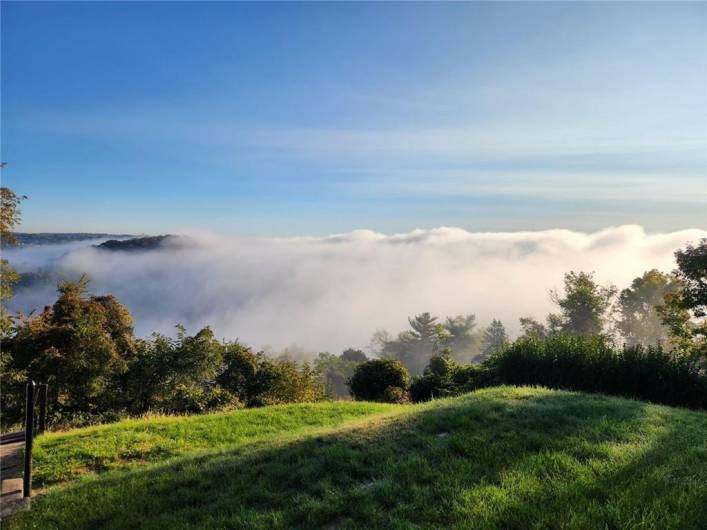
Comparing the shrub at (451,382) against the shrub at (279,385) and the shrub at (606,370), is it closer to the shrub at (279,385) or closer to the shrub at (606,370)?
the shrub at (606,370)

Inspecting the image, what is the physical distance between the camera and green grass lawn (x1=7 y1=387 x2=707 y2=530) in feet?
13.3

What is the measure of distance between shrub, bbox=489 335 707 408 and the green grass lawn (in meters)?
3.72

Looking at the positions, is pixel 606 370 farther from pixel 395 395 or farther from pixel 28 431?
pixel 28 431

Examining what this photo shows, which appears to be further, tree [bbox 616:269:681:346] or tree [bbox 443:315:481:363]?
tree [bbox 443:315:481:363]

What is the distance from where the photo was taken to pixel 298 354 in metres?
146

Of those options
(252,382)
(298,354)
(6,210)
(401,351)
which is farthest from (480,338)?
(6,210)

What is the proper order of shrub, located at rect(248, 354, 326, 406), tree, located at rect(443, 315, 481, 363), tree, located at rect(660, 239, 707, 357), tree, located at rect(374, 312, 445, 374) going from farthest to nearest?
tree, located at rect(443, 315, 481, 363), tree, located at rect(374, 312, 445, 374), tree, located at rect(660, 239, 707, 357), shrub, located at rect(248, 354, 326, 406)

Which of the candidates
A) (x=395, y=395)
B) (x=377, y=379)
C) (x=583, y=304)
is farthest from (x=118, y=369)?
(x=583, y=304)

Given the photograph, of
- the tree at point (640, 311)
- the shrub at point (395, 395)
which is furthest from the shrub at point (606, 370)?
the tree at point (640, 311)

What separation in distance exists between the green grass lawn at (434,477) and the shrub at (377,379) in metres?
11.1

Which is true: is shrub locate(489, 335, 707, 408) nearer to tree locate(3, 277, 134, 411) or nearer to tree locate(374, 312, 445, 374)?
tree locate(3, 277, 134, 411)

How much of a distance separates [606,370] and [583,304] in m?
49.1

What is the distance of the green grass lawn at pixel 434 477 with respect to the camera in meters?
4.04

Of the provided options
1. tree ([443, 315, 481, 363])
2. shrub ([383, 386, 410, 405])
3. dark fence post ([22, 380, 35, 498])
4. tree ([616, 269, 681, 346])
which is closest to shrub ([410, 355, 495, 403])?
shrub ([383, 386, 410, 405])
